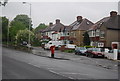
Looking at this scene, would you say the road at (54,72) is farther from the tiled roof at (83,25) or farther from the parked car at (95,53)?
the tiled roof at (83,25)

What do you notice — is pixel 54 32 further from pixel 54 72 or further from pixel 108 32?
pixel 54 72

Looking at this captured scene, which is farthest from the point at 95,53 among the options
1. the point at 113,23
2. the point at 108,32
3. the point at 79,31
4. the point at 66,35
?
the point at 66,35

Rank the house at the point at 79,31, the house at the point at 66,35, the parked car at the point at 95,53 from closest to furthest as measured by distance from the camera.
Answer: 1. the parked car at the point at 95,53
2. the house at the point at 79,31
3. the house at the point at 66,35

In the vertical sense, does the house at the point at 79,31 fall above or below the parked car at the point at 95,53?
above

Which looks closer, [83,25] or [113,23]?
[113,23]

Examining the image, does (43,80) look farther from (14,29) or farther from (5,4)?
(14,29)

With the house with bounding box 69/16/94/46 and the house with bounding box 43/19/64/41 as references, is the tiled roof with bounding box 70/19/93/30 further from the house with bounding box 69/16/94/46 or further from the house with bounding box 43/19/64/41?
the house with bounding box 43/19/64/41

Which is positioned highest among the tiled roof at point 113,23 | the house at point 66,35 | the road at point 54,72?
the tiled roof at point 113,23

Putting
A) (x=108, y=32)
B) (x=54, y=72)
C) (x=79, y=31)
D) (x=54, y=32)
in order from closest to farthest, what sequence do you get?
1. (x=54, y=72)
2. (x=108, y=32)
3. (x=79, y=31)
4. (x=54, y=32)

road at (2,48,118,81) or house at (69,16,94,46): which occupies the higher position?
house at (69,16,94,46)

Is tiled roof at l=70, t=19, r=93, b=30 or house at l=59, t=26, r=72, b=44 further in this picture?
house at l=59, t=26, r=72, b=44

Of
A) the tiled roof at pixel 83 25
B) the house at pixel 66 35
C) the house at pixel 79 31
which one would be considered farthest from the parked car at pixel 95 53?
the house at pixel 66 35

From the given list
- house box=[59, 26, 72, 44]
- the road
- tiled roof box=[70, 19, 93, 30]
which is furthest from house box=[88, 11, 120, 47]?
the road

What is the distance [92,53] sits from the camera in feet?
116
